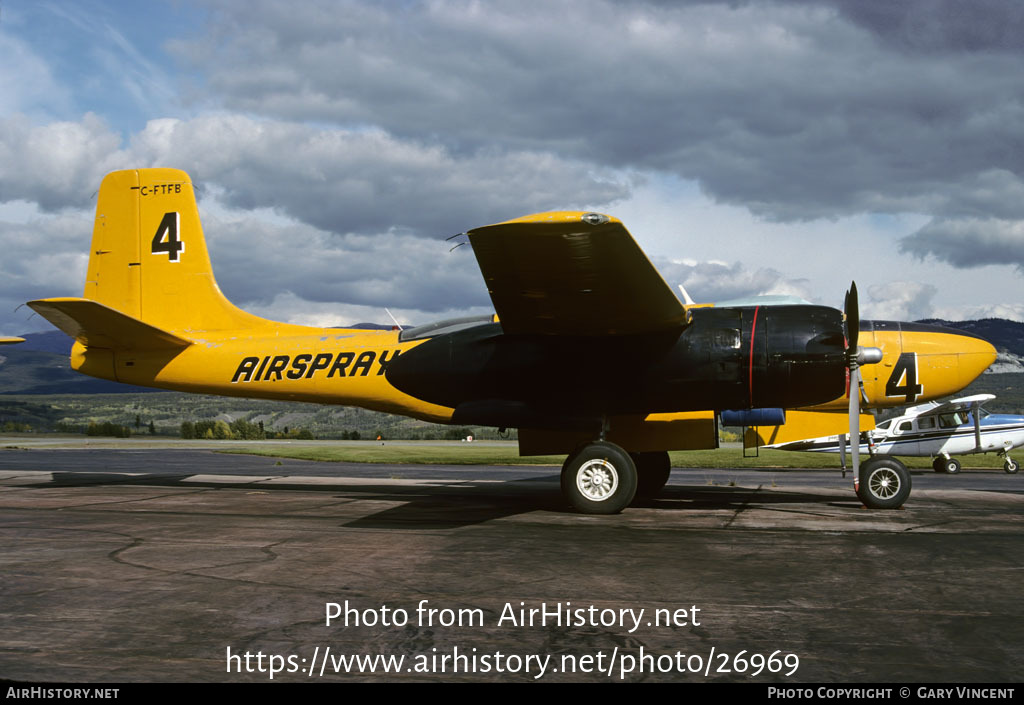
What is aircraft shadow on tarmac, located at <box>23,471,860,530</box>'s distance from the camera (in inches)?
482

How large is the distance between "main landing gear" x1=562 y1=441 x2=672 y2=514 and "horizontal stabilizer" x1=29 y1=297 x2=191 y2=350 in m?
8.73

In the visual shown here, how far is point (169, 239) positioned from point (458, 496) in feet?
27.6

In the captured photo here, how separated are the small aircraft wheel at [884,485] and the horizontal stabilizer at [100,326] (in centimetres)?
1329

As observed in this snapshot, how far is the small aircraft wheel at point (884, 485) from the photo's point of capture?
529 inches

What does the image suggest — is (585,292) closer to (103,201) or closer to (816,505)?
(816,505)

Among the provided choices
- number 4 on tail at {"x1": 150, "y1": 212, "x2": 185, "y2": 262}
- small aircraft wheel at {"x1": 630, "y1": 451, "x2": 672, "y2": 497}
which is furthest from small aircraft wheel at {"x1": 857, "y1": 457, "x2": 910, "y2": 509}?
number 4 on tail at {"x1": 150, "y1": 212, "x2": 185, "y2": 262}

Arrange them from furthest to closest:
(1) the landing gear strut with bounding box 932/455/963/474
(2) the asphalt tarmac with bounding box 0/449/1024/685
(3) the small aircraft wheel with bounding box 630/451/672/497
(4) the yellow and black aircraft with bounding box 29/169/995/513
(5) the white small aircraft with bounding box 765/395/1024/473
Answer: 1. (5) the white small aircraft with bounding box 765/395/1024/473
2. (1) the landing gear strut with bounding box 932/455/963/474
3. (3) the small aircraft wheel with bounding box 630/451/672/497
4. (4) the yellow and black aircraft with bounding box 29/169/995/513
5. (2) the asphalt tarmac with bounding box 0/449/1024/685

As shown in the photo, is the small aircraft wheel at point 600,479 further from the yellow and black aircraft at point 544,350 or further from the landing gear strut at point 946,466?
the landing gear strut at point 946,466

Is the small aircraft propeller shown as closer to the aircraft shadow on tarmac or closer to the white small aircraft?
the aircraft shadow on tarmac

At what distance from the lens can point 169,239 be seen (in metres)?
17.2

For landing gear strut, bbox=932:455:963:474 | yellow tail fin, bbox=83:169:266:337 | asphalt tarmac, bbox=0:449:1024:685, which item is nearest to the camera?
asphalt tarmac, bbox=0:449:1024:685

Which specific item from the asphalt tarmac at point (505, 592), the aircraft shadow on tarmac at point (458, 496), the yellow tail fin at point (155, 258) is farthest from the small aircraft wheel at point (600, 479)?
the yellow tail fin at point (155, 258)

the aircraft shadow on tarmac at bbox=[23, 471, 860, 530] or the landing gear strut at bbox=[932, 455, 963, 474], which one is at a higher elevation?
the aircraft shadow on tarmac at bbox=[23, 471, 860, 530]

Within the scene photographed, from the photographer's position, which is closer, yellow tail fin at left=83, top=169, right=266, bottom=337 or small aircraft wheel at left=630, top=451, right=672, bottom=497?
small aircraft wheel at left=630, top=451, right=672, bottom=497
